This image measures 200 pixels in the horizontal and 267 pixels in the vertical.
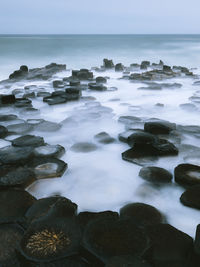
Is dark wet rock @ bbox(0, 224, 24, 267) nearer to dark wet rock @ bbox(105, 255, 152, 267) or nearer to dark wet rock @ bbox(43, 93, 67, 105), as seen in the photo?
dark wet rock @ bbox(105, 255, 152, 267)

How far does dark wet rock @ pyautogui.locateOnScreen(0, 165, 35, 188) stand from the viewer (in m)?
1.59

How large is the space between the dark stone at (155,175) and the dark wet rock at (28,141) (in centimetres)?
99

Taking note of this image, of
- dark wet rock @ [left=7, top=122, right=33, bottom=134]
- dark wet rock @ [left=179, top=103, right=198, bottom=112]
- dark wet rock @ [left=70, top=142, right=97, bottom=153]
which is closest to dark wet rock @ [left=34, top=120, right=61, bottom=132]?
dark wet rock @ [left=7, top=122, right=33, bottom=134]

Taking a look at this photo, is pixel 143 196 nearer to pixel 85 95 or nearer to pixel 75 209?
pixel 75 209

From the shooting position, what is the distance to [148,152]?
2.03 m

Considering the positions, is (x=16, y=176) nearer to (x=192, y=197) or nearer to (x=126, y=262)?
(x=126, y=262)

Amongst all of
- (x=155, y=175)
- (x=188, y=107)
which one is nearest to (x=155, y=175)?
(x=155, y=175)

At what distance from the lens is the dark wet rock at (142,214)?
131cm

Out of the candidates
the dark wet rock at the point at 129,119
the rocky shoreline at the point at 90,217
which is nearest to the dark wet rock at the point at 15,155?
the rocky shoreline at the point at 90,217

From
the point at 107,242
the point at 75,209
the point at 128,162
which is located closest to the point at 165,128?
the point at 128,162

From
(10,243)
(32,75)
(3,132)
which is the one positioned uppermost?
(32,75)

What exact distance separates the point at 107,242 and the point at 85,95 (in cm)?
341

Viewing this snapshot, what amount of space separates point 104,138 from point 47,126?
0.72 m

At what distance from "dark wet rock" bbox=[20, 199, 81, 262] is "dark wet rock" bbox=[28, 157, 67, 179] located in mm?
423
